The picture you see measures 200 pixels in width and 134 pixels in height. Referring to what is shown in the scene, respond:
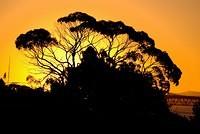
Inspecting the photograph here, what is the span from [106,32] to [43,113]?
30.2m

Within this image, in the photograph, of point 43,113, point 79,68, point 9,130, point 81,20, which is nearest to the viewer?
point 9,130

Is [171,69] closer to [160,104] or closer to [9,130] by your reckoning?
[160,104]

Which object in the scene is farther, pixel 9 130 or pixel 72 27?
pixel 72 27

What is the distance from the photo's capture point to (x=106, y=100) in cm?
4003

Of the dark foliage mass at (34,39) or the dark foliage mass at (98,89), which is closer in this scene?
the dark foliage mass at (98,89)

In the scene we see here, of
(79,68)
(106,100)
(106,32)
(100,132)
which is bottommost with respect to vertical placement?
(100,132)

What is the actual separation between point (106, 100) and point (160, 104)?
10081mm

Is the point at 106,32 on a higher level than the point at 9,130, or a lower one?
higher

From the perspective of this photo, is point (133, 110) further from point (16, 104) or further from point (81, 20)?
point (81, 20)

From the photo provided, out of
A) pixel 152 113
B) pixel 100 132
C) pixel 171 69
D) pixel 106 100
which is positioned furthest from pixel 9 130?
pixel 171 69

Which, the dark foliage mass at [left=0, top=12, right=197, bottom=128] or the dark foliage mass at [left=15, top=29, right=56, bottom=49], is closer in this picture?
the dark foliage mass at [left=0, top=12, right=197, bottom=128]

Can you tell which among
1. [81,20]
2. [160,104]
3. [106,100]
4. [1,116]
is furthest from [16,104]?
[81,20]

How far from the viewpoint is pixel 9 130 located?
31203 mm

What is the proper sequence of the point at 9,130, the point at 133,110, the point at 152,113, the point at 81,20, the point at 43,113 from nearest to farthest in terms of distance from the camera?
the point at 9,130, the point at 43,113, the point at 133,110, the point at 152,113, the point at 81,20
